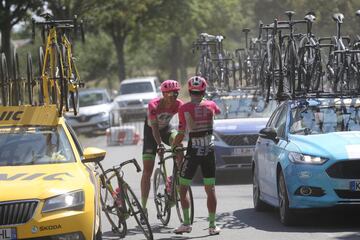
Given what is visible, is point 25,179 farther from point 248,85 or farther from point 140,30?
point 140,30

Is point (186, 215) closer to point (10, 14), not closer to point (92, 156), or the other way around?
point (92, 156)

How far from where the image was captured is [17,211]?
311 inches

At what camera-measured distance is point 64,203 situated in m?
8.01

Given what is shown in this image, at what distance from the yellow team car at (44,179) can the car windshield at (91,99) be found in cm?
2423

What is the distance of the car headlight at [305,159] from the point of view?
10398 mm

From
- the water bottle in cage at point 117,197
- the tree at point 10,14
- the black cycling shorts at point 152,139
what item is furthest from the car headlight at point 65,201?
the tree at point 10,14

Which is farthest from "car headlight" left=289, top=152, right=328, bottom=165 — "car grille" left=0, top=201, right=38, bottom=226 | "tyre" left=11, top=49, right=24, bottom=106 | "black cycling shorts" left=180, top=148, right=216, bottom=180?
"tyre" left=11, top=49, right=24, bottom=106

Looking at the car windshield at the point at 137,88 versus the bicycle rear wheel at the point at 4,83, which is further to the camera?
the car windshield at the point at 137,88

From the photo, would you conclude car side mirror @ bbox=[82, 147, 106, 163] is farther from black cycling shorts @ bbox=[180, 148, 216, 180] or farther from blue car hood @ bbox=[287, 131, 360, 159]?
blue car hood @ bbox=[287, 131, 360, 159]

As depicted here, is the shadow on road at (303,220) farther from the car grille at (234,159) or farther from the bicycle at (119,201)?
the car grille at (234,159)

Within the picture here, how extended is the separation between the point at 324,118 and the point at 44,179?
4528 millimetres

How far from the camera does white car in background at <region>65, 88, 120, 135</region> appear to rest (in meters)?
33.0

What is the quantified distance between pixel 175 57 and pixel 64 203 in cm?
5893

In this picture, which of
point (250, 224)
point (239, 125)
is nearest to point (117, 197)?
point (250, 224)
